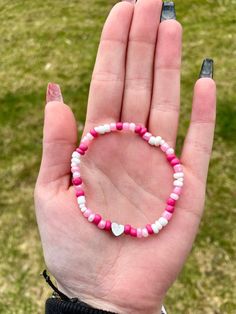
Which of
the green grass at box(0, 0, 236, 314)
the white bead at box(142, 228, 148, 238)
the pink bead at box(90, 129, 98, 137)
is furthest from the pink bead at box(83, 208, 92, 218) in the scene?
the green grass at box(0, 0, 236, 314)

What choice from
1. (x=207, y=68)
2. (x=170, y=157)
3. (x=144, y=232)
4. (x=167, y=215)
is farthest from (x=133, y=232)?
(x=207, y=68)

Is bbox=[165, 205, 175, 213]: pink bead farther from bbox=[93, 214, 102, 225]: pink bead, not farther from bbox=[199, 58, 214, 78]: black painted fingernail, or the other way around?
bbox=[199, 58, 214, 78]: black painted fingernail

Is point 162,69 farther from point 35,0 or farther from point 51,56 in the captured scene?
point 35,0

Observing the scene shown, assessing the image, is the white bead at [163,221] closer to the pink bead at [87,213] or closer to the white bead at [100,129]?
the pink bead at [87,213]

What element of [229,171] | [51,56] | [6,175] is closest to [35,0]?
[51,56]

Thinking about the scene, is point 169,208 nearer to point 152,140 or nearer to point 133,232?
point 133,232
